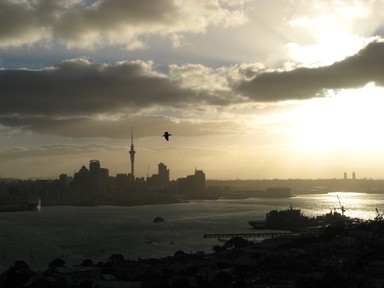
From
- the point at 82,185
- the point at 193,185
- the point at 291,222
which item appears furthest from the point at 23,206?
the point at 291,222

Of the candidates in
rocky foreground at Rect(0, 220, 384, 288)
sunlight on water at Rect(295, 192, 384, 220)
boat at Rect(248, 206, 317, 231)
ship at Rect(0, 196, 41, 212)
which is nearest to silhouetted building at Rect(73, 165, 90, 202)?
ship at Rect(0, 196, 41, 212)

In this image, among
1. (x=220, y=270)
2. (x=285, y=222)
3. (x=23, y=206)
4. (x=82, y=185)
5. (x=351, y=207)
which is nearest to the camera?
(x=220, y=270)

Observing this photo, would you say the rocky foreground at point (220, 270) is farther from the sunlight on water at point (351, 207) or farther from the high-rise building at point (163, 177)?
the high-rise building at point (163, 177)

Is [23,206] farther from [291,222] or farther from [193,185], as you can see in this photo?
[291,222]

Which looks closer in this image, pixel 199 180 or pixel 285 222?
pixel 285 222

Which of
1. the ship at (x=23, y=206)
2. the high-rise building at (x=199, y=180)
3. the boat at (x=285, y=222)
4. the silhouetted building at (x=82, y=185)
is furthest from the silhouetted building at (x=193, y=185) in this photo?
the boat at (x=285, y=222)

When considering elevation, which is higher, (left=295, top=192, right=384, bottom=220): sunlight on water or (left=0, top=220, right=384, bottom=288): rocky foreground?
(left=0, top=220, right=384, bottom=288): rocky foreground

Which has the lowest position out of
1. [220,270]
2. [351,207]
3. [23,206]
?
[351,207]

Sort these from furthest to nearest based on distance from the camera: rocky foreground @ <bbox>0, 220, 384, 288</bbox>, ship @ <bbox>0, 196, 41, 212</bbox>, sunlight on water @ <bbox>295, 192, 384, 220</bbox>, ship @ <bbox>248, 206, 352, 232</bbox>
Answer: ship @ <bbox>0, 196, 41, 212</bbox> < sunlight on water @ <bbox>295, 192, 384, 220</bbox> < ship @ <bbox>248, 206, 352, 232</bbox> < rocky foreground @ <bbox>0, 220, 384, 288</bbox>

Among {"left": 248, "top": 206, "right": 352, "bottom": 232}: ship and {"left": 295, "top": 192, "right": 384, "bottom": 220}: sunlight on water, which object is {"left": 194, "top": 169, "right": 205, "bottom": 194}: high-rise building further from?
{"left": 248, "top": 206, "right": 352, "bottom": 232}: ship

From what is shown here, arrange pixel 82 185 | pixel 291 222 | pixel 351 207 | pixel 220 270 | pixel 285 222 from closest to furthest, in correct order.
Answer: pixel 220 270, pixel 291 222, pixel 285 222, pixel 351 207, pixel 82 185

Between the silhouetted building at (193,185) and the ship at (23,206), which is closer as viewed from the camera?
the ship at (23,206)

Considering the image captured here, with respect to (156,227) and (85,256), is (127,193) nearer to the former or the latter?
(156,227)
